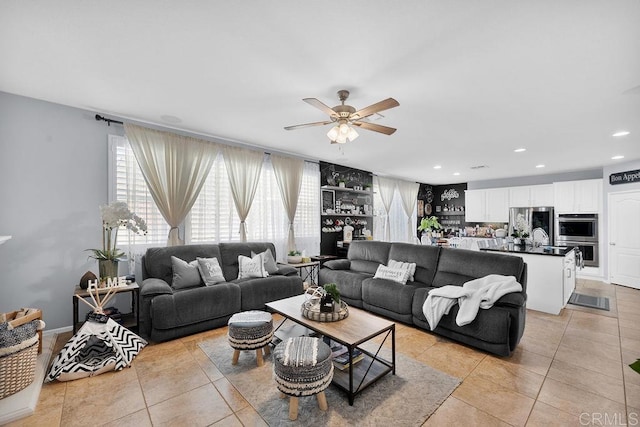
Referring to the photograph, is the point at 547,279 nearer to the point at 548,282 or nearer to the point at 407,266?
the point at 548,282

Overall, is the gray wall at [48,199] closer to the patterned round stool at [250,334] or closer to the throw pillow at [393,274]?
the patterned round stool at [250,334]

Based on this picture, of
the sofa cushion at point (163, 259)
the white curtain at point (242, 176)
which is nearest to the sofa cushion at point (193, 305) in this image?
the sofa cushion at point (163, 259)

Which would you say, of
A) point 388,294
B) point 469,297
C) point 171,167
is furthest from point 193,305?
point 469,297

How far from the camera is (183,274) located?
3441 mm

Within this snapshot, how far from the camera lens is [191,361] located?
8.57ft

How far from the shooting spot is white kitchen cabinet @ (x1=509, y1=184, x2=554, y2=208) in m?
7.03

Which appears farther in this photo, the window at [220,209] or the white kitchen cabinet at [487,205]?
the white kitchen cabinet at [487,205]

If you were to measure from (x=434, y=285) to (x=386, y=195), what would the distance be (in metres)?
4.37

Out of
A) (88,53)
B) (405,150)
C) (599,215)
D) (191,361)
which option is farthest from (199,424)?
(599,215)

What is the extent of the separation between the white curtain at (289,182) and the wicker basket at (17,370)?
3539 mm

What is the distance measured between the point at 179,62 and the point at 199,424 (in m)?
2.76

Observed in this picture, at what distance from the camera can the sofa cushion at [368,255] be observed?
4.45 metres

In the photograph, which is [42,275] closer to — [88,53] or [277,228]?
[88,53]

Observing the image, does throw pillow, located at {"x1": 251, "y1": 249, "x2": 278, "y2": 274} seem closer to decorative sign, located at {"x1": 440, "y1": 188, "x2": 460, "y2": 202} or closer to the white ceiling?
the white ceiling
